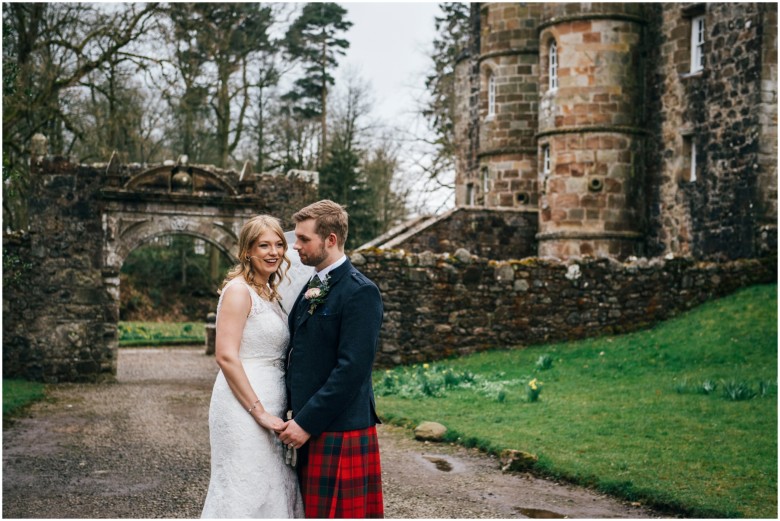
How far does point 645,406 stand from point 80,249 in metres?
11.2

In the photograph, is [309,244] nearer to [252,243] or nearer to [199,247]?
[252,243]

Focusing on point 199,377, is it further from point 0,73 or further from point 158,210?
point 0,73

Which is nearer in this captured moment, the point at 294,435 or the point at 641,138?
the point at 294,435

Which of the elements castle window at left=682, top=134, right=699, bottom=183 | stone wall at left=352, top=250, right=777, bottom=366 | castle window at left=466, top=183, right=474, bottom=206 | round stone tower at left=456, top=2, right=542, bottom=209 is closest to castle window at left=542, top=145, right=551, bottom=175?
round stone tower at left=456, top=2, right=542, bottom=209

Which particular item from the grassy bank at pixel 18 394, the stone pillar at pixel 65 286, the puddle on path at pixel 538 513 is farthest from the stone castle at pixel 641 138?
the puddle on path at pixel 538 513

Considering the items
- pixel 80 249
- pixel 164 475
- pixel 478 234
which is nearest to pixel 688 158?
pixel 478 234

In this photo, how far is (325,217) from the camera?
493 centimetres

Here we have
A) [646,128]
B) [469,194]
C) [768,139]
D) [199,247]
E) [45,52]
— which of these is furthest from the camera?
[199,247]

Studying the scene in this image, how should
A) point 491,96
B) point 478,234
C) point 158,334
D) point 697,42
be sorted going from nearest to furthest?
point 697,42, point 478,234, point 491,96, point 158,334

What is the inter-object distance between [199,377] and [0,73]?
Result: 8439mm

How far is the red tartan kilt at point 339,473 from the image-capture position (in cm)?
494

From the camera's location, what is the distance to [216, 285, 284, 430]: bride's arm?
195 inches

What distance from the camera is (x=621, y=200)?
23.2 m

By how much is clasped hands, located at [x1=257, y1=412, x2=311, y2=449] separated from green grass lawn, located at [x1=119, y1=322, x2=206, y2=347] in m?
24.5
